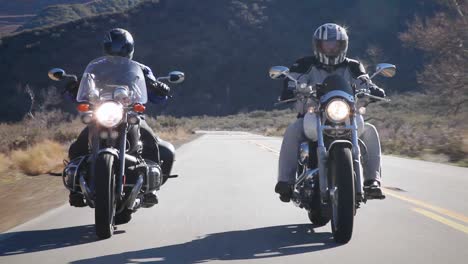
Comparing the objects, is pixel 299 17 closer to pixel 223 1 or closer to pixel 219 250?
pixel 223 1

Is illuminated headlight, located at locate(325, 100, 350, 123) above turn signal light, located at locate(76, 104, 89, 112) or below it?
below

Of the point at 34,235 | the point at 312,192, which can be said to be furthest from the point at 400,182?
the point at 34,235

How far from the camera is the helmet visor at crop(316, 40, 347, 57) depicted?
6.73m

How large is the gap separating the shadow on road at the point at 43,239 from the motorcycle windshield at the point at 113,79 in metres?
1.34

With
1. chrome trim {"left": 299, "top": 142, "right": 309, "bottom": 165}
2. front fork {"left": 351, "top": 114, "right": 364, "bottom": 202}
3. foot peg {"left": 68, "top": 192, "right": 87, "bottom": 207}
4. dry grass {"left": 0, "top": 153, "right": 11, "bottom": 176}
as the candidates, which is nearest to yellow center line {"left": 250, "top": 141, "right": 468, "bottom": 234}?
front fork {"left": 351, "top": 114, "right": 364, "bottom": 202}

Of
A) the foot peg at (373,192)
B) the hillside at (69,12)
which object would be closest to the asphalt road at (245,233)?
the foot peg at (373,192)

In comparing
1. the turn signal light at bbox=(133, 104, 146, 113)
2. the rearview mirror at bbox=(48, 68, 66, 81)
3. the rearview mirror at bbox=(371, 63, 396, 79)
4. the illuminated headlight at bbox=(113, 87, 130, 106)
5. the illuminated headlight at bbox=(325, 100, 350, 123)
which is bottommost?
the illuminated headlight at bbox=(325, 100, 350, 123)

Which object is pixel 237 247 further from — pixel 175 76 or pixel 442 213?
pixel 442 213

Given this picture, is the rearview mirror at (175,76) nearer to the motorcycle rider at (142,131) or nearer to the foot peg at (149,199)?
the motorcycle rider at (142,131)

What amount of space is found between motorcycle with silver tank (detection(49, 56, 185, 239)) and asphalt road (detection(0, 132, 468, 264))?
1.30 ft

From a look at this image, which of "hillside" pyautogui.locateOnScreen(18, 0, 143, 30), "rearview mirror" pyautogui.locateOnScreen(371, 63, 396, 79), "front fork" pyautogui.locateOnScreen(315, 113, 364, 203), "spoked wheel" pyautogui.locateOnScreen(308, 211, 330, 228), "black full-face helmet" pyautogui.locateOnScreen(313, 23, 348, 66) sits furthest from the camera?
"hillside" pyautogui.locateOnScreen(18, 0, 143, 30)

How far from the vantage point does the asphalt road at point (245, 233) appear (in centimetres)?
535

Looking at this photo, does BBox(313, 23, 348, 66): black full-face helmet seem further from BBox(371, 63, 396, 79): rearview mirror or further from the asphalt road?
the asphalt road

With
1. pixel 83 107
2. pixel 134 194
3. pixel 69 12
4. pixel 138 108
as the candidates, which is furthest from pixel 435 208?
pixel 69 12
